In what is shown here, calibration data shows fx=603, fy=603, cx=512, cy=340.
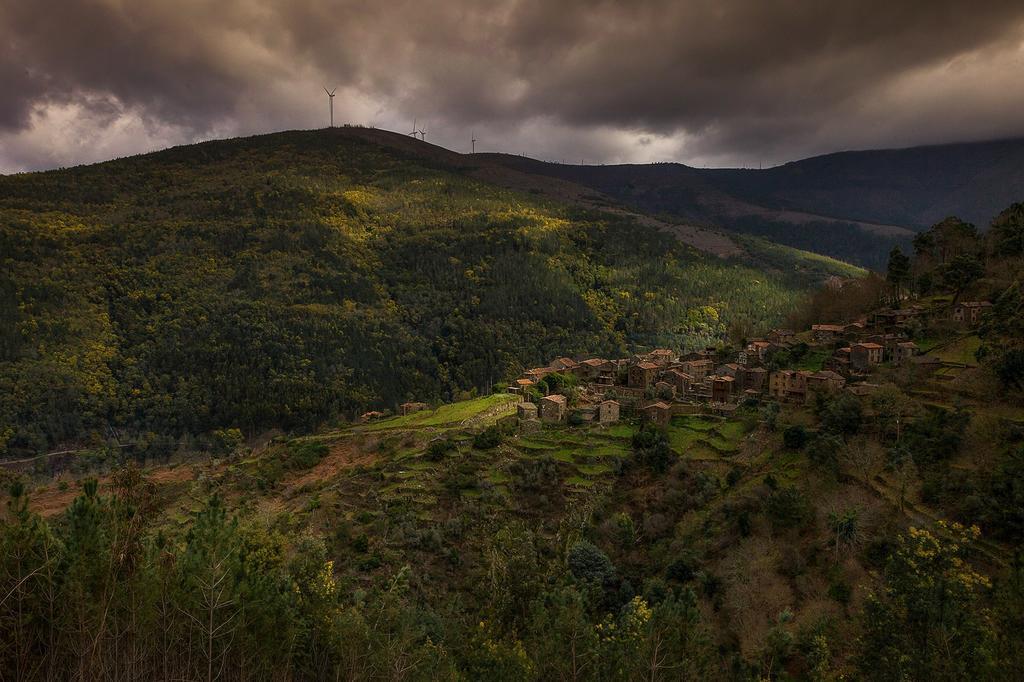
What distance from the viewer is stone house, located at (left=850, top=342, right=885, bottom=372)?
40.2 m

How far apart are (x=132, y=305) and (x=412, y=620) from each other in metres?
106

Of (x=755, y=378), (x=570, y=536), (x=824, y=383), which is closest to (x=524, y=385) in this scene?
(x=755, y=378)

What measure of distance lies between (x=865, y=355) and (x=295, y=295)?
92.9 meters

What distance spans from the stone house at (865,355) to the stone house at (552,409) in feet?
68.3

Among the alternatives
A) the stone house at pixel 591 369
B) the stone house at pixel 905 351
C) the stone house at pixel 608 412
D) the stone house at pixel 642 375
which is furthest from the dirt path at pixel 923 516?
the stone house at pixel 591 369

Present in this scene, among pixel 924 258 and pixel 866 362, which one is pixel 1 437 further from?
pixel 924 258

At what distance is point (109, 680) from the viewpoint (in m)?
13.1

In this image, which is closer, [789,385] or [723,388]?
[789,385]

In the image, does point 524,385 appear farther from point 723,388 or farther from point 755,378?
point 755,378

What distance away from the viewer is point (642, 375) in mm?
52594

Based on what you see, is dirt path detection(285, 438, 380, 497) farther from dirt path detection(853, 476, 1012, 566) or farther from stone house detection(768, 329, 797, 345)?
stone house detection(768, 329, 797, 345)

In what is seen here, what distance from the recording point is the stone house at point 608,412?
46.2m

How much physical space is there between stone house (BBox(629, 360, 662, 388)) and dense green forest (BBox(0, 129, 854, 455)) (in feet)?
59.3

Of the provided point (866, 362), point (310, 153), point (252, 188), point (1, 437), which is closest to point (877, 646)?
point (866, 362)
